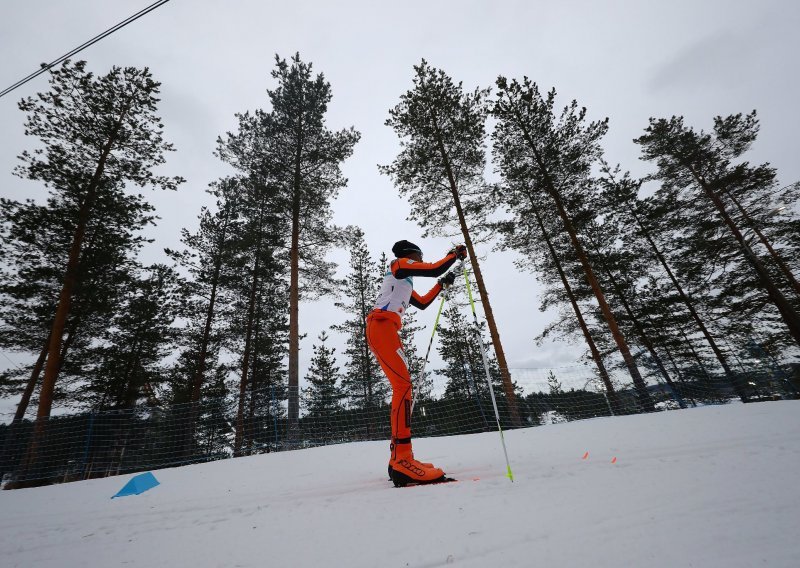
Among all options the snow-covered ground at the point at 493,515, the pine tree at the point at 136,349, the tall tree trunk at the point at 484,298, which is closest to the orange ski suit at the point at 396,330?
the snow-covered ground at the point at 493,515

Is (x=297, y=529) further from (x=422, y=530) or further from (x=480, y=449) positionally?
(x=480, y=449)

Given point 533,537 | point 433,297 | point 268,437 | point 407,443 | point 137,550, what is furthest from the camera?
point 268,437

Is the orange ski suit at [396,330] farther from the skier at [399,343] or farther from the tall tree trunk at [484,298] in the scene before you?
the tall tree trunk at [484,298]

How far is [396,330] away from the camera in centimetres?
318

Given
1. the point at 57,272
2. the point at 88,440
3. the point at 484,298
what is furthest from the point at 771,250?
the point at 57,272

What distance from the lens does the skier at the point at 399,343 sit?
8.78 feet

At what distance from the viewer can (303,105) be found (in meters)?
12.5

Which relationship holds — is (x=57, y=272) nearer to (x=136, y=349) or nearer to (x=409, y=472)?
(x=136, y=349)

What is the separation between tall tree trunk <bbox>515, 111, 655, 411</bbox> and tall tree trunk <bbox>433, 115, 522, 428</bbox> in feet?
12.1

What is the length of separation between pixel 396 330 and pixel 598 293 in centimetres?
1054

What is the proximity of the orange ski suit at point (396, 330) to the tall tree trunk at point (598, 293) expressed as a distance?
9.48 metres

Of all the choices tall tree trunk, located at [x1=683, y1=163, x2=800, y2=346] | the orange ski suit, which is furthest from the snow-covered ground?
tall tree trunk, located at [x1=683, y1=163, x2=800, y2=346]

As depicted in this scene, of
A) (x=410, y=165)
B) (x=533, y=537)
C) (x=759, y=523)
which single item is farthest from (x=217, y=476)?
(x=410, y=165)

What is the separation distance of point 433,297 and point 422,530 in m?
2.32
